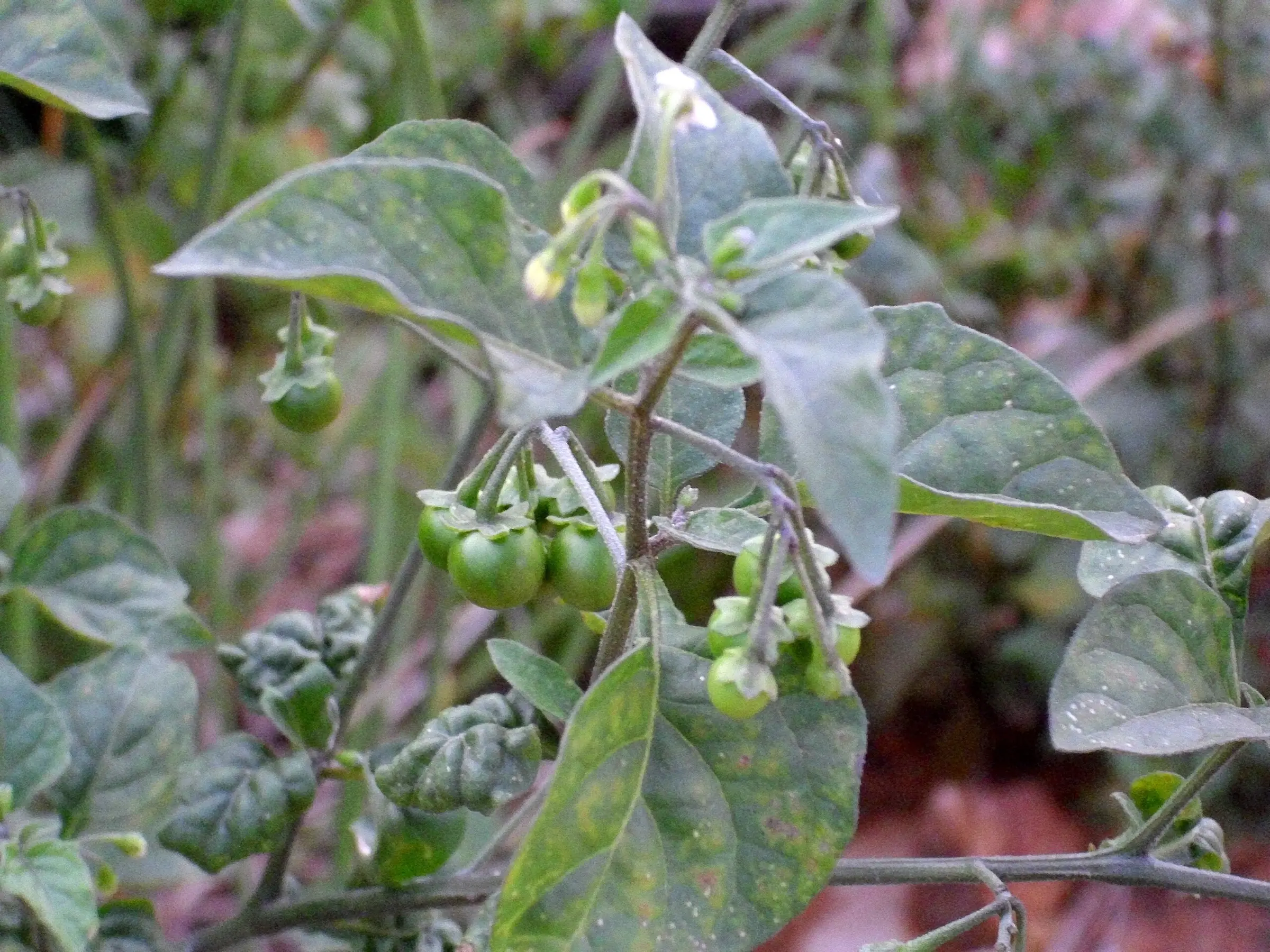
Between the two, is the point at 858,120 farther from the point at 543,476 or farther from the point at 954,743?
the point at 543,476

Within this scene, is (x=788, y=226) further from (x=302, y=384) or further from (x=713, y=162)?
(x=302, y=384)

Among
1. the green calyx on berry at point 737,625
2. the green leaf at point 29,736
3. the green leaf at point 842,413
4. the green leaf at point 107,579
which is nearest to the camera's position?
the green leaf at point 842,413

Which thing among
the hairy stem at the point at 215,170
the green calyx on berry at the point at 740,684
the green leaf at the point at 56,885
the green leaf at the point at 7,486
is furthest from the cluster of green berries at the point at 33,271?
the green calyx on berry at the point at 740,684

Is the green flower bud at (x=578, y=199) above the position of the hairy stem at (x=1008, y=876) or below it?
above

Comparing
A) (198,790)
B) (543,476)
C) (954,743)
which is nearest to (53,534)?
(198,790)

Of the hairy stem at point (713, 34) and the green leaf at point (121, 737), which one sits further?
the green leaf at point (121, 737)

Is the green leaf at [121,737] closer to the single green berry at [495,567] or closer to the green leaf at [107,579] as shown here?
the green leaf at [107,579]
